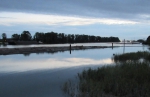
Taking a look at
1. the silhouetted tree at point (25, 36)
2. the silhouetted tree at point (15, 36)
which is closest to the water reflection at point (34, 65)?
the silhouetted tree at point (25, 36)

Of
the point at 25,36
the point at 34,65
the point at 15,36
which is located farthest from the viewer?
the point at 15,36

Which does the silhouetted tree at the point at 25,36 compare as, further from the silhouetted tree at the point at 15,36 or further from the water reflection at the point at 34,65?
the water reflection at the point at 34,65

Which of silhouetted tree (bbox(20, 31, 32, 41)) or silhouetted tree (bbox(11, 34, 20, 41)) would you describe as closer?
silhouetted tree (bbox(20, 31, 32, 41))

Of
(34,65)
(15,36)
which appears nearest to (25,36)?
(15,36)

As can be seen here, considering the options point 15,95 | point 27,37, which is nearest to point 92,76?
point 15,95

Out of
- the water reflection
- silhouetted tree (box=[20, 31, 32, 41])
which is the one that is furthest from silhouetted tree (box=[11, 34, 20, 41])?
the water reflection

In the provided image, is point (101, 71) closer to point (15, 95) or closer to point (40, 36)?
point (15, 95)

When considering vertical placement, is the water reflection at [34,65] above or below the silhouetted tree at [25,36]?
below

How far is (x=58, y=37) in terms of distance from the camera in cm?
18450

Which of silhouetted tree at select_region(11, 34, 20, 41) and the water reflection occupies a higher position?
silhouetted tree at select_region(11, 34, 20, 41)

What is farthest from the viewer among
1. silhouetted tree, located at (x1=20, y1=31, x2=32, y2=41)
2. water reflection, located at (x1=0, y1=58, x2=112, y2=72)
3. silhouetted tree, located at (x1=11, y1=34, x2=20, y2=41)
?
silhouetted tree, located at (x1=11, y1=34, x2=20, y2=41)

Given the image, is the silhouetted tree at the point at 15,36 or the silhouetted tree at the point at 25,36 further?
the silhouetted tree at the point at 15,36

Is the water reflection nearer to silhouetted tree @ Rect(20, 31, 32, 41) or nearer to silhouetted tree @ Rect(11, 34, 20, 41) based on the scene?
silhouetted tree @ Rect(20, 31, 32, 41)

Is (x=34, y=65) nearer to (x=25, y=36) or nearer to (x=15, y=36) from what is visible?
(x=25, y=36)
